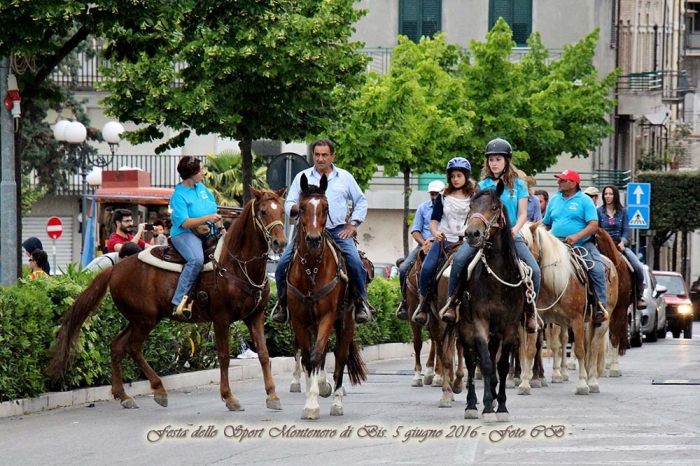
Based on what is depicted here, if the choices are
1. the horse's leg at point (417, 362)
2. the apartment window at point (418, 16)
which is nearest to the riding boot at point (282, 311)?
the horse's leg at point (417, 362)

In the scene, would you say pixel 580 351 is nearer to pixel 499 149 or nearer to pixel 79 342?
pixel 499 149

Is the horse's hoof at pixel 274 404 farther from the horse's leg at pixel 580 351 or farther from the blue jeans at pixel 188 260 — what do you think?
the horse's leg at pixel 580 351

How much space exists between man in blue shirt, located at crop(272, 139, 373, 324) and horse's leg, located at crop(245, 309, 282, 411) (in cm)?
50

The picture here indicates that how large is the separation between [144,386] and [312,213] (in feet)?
14.6

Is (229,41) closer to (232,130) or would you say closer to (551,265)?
(232,130)

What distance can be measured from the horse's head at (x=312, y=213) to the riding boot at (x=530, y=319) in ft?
6.52

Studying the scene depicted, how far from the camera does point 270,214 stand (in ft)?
44.1

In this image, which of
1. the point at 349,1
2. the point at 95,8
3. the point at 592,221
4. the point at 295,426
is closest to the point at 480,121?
the point at 349,1

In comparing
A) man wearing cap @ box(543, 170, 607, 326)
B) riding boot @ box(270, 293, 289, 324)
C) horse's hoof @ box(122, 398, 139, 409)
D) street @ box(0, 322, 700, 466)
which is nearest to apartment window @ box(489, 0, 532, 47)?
man wearing cap @ box(543, 170, 607, 326)

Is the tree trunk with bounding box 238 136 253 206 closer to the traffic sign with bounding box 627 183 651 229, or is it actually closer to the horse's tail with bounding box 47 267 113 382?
the horse's tail with bounding box 47 267 113 382

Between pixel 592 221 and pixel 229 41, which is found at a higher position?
pixel 229 41

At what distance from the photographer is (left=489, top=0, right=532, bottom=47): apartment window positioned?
50.6 metres

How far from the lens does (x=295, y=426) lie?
1197 cm

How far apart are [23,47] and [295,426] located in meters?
5.22
